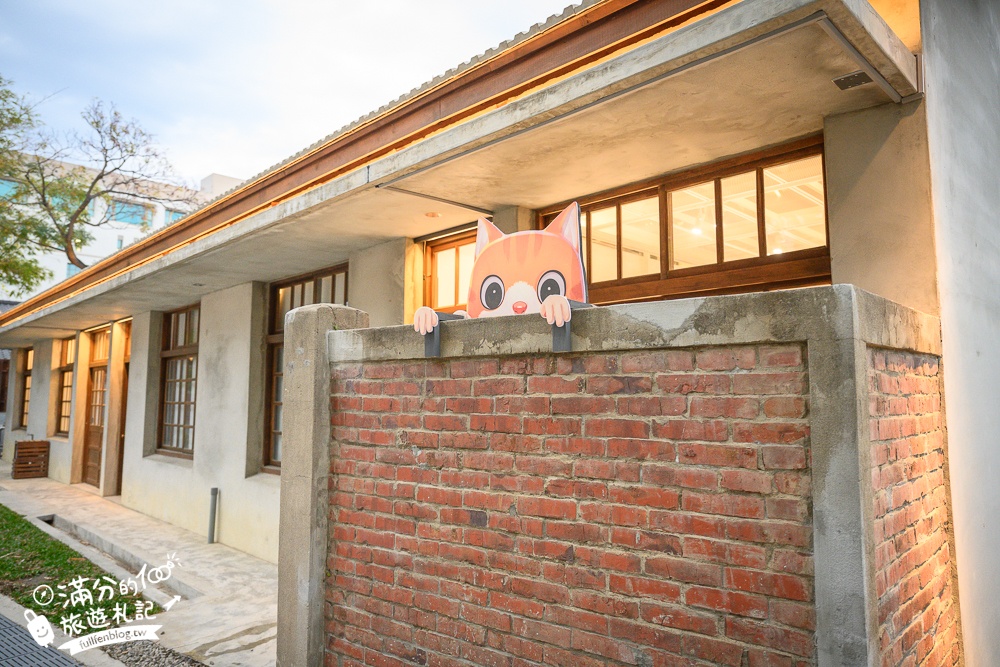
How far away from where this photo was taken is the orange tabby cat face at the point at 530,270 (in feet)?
11.1

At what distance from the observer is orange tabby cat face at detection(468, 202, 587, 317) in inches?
133

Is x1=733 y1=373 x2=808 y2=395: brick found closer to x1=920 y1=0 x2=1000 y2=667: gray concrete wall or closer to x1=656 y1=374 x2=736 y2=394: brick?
x1=656 y1=374 x2=736 y2=394: brick

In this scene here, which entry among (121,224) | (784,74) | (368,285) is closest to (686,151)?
(784,74)

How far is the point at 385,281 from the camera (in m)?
6.95

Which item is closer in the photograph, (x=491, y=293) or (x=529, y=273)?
(x=529, y=273)

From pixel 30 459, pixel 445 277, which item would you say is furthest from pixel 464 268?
pixel 30 459

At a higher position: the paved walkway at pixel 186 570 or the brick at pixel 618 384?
the brick at pixel 618 384

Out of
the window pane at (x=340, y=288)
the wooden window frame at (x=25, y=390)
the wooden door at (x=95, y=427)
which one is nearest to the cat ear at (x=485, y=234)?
the window pane at (x=340, y=288)

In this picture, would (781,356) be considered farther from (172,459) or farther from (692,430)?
(172,459)

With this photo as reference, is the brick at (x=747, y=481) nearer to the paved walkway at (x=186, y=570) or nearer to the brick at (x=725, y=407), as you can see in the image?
the brick at (x=725, y=407)

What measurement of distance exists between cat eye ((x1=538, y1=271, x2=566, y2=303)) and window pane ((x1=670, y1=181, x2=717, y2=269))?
173cm

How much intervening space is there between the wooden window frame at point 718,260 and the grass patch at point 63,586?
214 inches

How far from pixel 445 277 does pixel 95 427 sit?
11352 millimetres

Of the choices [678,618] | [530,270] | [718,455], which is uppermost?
[530,270]
